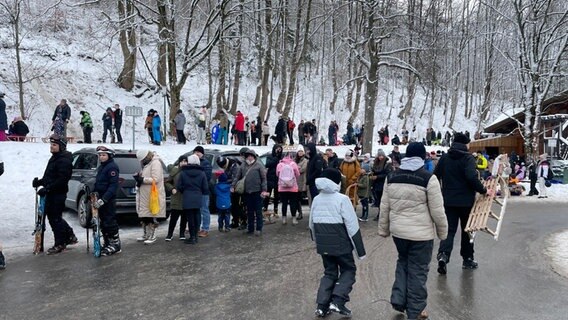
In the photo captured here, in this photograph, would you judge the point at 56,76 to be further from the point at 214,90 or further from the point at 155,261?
the point at 155,261

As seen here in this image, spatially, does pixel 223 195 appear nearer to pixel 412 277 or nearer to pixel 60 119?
pixel 412 277

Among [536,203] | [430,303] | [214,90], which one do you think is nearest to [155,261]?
[430,303]

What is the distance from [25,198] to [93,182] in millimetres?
3923

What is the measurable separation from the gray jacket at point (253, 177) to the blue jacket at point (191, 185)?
1031mm

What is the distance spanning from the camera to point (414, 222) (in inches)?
208

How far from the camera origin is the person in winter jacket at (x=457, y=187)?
702 cm

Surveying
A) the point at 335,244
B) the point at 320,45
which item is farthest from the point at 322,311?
the point at 320,45

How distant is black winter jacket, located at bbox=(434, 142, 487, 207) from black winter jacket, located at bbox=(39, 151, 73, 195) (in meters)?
6.36

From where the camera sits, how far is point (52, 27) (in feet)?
122

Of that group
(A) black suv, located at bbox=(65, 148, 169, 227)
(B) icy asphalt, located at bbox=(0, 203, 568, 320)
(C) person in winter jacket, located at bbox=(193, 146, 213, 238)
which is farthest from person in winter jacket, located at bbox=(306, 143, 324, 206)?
(A) black suv, located at bbox=(65, 148, 169, 227)

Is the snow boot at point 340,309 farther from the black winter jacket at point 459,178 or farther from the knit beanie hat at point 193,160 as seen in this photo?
the knit beanie hat at point 193,160

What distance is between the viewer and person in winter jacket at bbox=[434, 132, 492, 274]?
7016 millimetres

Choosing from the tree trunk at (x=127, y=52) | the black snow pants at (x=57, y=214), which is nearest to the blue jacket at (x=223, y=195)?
the black snow pants at (x=57, y=214)

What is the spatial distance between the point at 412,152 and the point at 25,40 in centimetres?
3561
